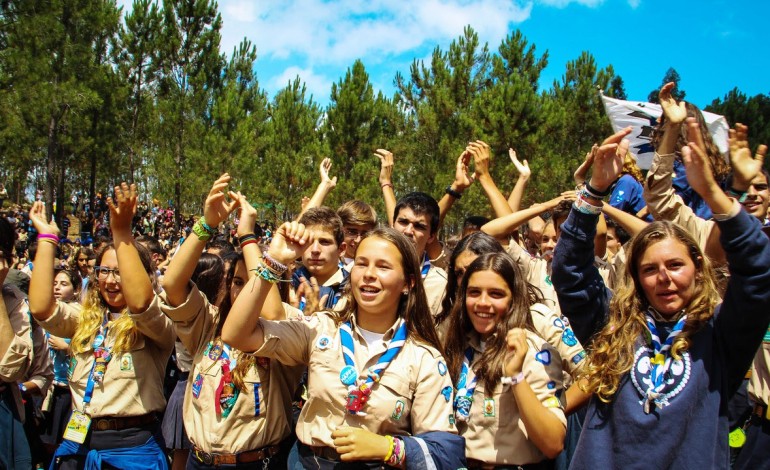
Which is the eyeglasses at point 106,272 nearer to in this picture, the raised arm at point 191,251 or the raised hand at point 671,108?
the raised arm at point 191,251

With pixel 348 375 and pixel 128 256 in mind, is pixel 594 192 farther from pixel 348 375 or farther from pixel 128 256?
pixel 128 256

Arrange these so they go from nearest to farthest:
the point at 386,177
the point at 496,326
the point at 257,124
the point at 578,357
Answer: the point at 496,326, the point at 578,357, the point at 386,177, the point at 257,124

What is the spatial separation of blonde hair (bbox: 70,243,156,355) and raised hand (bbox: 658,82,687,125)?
113 inches

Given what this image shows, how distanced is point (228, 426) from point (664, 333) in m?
1.97

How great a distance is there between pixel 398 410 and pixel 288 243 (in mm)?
843

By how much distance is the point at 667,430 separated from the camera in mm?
1978

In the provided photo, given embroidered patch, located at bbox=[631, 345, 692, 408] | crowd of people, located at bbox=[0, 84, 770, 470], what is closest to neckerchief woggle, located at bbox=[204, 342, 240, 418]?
crowd of people, located at bbox=[0, 84, 770, 470]

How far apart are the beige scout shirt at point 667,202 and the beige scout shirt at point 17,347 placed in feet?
11.6

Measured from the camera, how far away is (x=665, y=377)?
205 centimetres

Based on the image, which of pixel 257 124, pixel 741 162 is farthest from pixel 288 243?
pixel 257 124

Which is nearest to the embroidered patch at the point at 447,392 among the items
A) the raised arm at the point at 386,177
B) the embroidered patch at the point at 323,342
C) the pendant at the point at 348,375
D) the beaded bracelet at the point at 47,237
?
the pendant at the point at 348,375

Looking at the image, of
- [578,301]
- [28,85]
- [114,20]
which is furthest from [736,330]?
[114,20]

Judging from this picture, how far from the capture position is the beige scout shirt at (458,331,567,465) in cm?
238

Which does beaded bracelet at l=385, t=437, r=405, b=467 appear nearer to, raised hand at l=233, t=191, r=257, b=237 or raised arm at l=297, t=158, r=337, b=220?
raised hand at l=233, t=191, r=257, b=237
